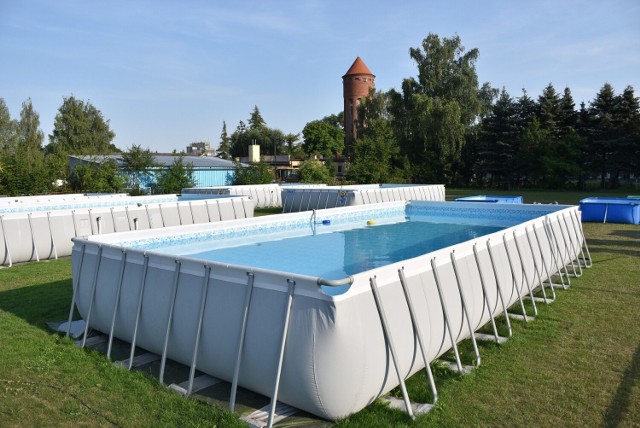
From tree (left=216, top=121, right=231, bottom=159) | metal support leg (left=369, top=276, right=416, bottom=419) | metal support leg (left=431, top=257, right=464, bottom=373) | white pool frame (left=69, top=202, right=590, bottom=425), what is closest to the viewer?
white pool frame (left=69, top=202, right=590, bottom=425)

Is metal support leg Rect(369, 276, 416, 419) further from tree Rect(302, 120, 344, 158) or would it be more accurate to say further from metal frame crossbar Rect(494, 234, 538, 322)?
tree Rect(302, 120, 344, 158)

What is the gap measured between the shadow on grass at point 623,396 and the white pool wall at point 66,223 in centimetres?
1029

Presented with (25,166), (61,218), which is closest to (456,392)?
(61,218)

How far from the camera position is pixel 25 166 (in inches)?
1038

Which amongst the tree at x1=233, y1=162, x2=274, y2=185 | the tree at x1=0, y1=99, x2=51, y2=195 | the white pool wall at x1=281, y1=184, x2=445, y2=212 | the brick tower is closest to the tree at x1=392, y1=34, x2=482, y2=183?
the tree at x1=233, y1=162, x2=274, y2=185

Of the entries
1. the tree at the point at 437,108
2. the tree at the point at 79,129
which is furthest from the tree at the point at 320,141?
the tree at the point at 437,108

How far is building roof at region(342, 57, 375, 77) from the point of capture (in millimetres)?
64625

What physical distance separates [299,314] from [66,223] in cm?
911

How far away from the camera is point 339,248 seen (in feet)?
31.5

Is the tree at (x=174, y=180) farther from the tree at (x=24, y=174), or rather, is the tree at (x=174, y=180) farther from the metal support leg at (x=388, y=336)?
the metal support leg at (x=388, y=336)

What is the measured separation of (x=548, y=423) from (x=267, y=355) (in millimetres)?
2206

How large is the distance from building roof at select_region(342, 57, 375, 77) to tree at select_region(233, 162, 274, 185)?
3762 centimetres

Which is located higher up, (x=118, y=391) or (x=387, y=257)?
(x=387, y=257)

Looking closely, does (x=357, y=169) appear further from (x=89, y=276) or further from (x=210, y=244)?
(x=89, y=276)
